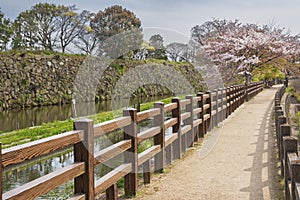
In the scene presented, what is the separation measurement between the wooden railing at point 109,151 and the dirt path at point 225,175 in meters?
0.29

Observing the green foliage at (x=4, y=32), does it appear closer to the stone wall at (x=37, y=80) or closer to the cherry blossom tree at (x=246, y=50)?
the stone wall at (x=37, y=80)

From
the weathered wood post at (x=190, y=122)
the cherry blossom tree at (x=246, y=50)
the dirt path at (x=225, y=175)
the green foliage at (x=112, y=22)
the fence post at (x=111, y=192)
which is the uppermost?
the green foliage at (x=112, y=22)

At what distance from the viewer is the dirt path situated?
444cm

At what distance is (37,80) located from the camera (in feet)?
73.6

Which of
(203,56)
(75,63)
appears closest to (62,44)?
(75,63)

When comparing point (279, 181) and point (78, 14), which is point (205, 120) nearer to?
point (279, 181)

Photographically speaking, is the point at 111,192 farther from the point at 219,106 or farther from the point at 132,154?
the point at 219,106

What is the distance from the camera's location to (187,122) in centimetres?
732

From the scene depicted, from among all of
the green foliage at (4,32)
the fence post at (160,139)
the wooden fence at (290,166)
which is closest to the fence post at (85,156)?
the wooden fence at (290,166)

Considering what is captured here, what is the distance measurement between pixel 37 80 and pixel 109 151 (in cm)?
1983

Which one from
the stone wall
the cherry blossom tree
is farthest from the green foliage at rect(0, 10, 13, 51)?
Answer: the cherry blossom tree

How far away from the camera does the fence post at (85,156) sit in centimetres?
316

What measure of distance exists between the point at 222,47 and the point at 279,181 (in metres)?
20.6

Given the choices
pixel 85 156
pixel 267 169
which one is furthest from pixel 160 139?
pixel 85 156
